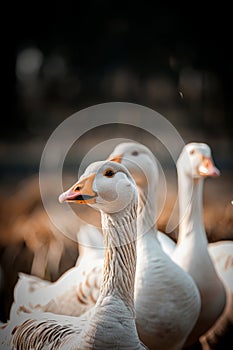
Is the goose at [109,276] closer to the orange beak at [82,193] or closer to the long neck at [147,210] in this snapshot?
the orange beak at [82,193]

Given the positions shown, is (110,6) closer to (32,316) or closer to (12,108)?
(12,108)

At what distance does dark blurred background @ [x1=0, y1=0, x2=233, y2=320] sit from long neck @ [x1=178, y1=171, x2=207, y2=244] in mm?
87

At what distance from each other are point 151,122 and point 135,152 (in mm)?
63

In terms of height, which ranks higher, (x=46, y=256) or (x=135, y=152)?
(x=135, y=152)

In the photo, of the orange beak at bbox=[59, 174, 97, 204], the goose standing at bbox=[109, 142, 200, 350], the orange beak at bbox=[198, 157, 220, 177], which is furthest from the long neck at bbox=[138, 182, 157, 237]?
the orange beak at bbox=[59, 174, 97, 204]

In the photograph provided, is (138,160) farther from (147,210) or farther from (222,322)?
(222,322)

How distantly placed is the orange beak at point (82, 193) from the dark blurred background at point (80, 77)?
183 mm

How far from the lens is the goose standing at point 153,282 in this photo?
3.64ft

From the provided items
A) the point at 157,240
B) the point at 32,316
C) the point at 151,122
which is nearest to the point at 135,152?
the point at 151,122

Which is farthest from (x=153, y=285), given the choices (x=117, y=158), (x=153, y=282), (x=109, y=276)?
(x=117, y=158)

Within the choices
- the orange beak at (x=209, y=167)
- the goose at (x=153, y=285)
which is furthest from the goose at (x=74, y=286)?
the orange beak at (x=209, y=167)

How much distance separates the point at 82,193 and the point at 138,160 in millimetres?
210

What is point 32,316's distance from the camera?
1101 mm

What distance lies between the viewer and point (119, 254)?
1016 mm
